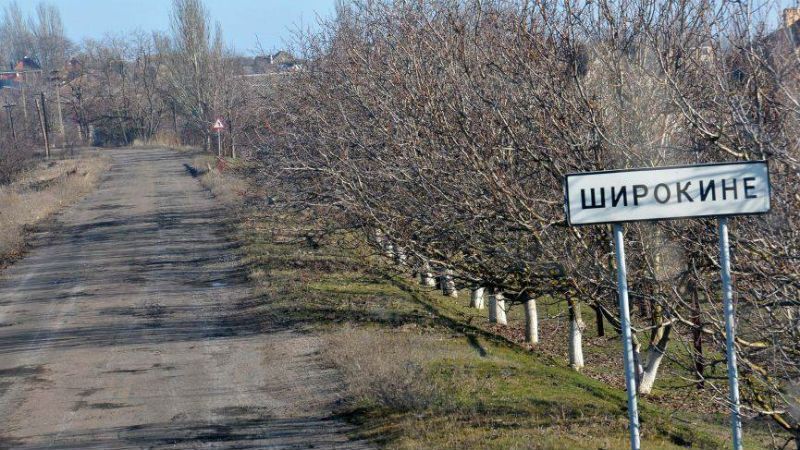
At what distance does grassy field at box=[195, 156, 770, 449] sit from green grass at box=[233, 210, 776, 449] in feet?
0.06

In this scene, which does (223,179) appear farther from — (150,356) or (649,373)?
(649,373)

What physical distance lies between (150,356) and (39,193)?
83.4 feet

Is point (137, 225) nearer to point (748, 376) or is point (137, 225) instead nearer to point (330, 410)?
point (330, 410)

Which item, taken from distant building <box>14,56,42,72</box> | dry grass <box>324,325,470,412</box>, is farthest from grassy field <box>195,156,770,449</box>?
distant building <box>14,56,42,72</box>

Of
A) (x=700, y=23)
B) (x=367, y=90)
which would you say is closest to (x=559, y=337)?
(x=367, y=90)

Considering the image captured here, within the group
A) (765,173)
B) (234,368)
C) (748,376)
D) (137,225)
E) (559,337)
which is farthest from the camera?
(137,225)

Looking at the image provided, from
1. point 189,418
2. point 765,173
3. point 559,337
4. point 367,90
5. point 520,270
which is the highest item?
point 367,90

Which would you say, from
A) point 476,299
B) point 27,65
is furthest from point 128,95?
point 476,299

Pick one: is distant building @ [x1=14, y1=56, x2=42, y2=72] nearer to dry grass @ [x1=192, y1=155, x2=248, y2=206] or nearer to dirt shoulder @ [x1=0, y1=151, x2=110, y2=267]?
dirt shoulder @ [x1=0, y1=151, x2=110, y2=267]

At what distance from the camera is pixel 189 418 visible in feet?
32.3

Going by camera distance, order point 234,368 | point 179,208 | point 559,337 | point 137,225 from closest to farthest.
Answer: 1. point 234,368
2. point 559,337
3. point 137,225
4. point 179,208

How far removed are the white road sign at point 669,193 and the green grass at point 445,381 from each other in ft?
9.42

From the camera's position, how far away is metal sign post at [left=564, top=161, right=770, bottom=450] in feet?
17.0

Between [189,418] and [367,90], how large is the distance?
507 centimetres
